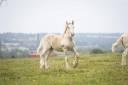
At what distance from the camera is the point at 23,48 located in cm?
491

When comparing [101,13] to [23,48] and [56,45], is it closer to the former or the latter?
[56,45]

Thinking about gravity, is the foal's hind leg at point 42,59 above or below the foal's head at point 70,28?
below

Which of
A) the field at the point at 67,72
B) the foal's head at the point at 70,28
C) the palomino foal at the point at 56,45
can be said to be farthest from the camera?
the palomino foal at the point at 56,45

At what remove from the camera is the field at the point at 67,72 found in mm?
4344

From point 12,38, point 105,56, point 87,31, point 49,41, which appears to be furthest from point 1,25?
point 105,56

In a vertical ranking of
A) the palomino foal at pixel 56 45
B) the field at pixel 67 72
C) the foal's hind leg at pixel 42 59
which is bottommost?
the field at pixel 67 72

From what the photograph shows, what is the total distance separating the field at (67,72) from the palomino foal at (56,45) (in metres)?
0.09

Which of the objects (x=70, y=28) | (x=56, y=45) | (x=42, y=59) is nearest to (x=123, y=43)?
(x=70, y=28)

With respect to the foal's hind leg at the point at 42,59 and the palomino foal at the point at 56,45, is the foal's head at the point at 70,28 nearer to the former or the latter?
the palomino foal at the point at 56,45

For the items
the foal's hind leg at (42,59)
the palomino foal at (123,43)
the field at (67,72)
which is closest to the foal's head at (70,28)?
the field at (67,72)

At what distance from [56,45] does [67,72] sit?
512 mm

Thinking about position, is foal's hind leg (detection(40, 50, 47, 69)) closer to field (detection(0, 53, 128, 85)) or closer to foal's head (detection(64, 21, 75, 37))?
field (detection(0, 53, 128, 85))

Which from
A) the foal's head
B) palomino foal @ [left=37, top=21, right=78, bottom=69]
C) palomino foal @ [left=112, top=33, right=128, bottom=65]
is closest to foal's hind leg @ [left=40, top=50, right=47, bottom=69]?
palomino foal @ [left=37, top=21, right=78, bottom=69]

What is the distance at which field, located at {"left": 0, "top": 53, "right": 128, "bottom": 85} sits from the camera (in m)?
4.34
